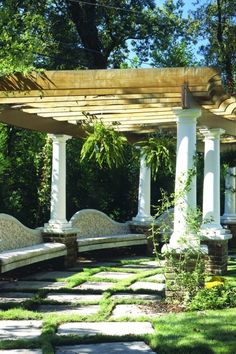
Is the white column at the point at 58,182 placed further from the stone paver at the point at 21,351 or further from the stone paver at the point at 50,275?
the stone paver at the point at 21,351

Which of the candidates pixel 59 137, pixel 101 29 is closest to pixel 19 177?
pixel 59 137

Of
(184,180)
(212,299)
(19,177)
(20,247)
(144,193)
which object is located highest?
(19,177)

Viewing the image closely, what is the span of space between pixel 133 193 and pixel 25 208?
11.0 ft

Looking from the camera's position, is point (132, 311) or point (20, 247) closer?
point (132, 311)

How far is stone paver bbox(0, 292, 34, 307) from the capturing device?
22.7 feet

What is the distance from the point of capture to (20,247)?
31.0 feet

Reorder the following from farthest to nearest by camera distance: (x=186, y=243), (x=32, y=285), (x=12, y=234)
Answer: (x=12, y=234), (x=32, y=285), (x=186, y=243)

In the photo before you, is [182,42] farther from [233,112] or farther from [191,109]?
[191,109]

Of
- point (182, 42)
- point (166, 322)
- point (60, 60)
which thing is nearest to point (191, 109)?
point (166, 322)

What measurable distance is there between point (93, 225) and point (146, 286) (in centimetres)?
411

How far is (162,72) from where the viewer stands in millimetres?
6445

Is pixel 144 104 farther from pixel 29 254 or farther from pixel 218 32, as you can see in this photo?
pixel 218 32

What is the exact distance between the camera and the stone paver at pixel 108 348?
180 inches

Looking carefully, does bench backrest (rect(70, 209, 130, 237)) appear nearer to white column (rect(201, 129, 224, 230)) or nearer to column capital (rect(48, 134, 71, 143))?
column capital (rect(48, 134, 71, 143))
